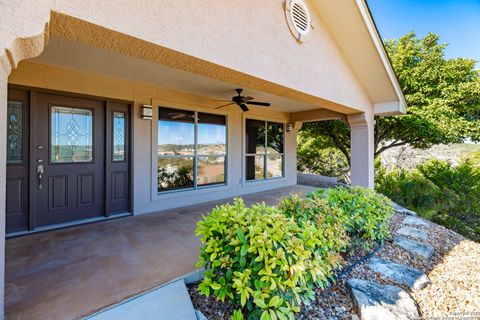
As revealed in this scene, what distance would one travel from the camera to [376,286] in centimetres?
245

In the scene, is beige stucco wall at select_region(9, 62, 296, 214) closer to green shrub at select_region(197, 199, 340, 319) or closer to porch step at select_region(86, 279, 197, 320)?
porch step at select_region(86, 279, 197, 320)

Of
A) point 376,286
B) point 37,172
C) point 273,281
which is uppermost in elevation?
point 37,172

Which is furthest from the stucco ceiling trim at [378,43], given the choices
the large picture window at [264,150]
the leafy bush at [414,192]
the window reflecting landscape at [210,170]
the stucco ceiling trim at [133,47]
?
the window reflecting landscape at [210,170]

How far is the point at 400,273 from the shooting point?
2.77 meters

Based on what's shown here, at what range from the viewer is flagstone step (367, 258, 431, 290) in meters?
2.62

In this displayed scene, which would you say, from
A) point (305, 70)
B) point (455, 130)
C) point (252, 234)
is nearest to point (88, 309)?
point (252, 234)

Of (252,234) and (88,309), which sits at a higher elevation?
(252,234)

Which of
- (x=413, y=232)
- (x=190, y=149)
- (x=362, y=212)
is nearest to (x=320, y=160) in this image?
(x=413, y=232)

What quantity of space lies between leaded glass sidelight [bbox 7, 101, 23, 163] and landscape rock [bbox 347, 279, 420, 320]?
4.84m

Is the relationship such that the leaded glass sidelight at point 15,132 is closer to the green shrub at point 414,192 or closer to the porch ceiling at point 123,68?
the porch ceiling at point 123,68

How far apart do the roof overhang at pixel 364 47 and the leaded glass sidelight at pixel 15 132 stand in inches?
193

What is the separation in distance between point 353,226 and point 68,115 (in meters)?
4.81

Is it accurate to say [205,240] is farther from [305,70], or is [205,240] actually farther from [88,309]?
[305,70]

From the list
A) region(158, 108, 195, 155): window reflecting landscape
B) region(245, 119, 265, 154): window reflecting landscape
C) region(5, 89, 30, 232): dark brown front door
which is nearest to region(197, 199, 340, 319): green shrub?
region(5, 89, 30, 232): dark brown front door
